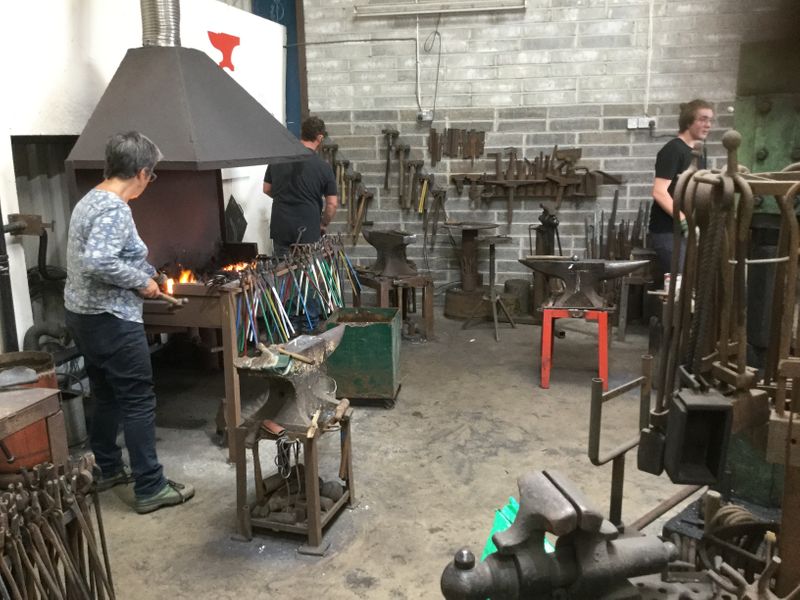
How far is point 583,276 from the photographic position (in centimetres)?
446

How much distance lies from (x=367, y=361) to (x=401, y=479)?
99cm

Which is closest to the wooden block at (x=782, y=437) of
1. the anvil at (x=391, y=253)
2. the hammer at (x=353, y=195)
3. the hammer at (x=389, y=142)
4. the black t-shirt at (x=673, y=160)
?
the black t-shirt at (x=673, y=160)

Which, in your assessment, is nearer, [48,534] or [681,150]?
[48,534]

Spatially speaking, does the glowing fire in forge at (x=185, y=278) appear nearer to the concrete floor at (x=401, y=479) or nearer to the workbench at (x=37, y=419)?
the concrete floor at (x=401, y=479)

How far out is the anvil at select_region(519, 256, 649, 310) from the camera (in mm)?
4434

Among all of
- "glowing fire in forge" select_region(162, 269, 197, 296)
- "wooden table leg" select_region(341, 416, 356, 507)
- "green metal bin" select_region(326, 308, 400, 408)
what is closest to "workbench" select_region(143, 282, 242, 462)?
"glowing fire in forge" select_region(162, 269, 197, 296)

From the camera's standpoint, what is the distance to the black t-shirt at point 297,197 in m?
5.14

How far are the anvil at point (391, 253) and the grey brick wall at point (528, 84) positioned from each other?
120cm

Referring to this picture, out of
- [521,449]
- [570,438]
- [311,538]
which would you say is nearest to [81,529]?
[311,538]

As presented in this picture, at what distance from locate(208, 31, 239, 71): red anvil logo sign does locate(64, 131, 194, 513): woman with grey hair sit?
8.41 ft

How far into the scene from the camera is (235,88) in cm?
447

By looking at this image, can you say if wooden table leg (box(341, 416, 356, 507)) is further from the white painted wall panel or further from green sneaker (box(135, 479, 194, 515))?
the white painted wall panel

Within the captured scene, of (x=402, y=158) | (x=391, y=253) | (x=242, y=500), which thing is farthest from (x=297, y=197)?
(x=242, y=500)

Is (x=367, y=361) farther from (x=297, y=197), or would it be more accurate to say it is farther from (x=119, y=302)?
(x=119, y=302)
